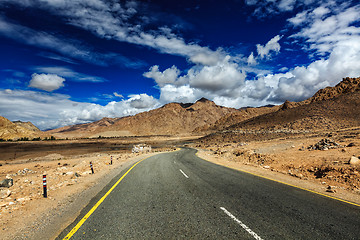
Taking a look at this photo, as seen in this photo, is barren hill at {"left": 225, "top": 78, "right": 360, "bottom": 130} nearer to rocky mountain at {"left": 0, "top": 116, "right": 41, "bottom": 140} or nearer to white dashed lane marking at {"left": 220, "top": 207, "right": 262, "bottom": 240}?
white dashed lane marking at {"left": 220, "top": 207, "right": 262, "bottom": 240}

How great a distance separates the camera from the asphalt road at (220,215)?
12.8ft

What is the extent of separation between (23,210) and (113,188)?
3.04 meters

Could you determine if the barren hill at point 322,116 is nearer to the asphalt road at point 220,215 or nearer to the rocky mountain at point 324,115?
the rocky mountain at point 324,115

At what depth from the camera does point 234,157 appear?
73.5ft

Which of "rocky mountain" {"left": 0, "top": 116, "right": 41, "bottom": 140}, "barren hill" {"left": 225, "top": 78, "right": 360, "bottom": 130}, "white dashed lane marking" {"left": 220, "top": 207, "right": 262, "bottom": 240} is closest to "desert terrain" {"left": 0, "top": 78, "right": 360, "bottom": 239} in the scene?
"barren hill" {"left": 225, "top": 78, "right": 360, "bottom": 130}

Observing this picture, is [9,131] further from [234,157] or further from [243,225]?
[243,225]

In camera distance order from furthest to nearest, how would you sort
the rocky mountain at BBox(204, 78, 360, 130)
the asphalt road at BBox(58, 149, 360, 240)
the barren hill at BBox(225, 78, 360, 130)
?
the rocky mountain at BBox(204, 78, 360, 130)
the barren hill at BBox(225, 78, 360, 130)
the asphalt road at BBox(58, 149, 360, 240)

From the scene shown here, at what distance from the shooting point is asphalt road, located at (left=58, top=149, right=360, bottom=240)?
153 inches

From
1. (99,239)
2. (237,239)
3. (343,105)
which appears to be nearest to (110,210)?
(99,239)

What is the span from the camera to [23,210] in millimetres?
5941

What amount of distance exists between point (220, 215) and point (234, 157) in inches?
738

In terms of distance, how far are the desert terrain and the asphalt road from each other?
3.84ft

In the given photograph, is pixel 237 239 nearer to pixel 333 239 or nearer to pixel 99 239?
pixel 333 239

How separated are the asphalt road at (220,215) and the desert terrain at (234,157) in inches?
46.1
